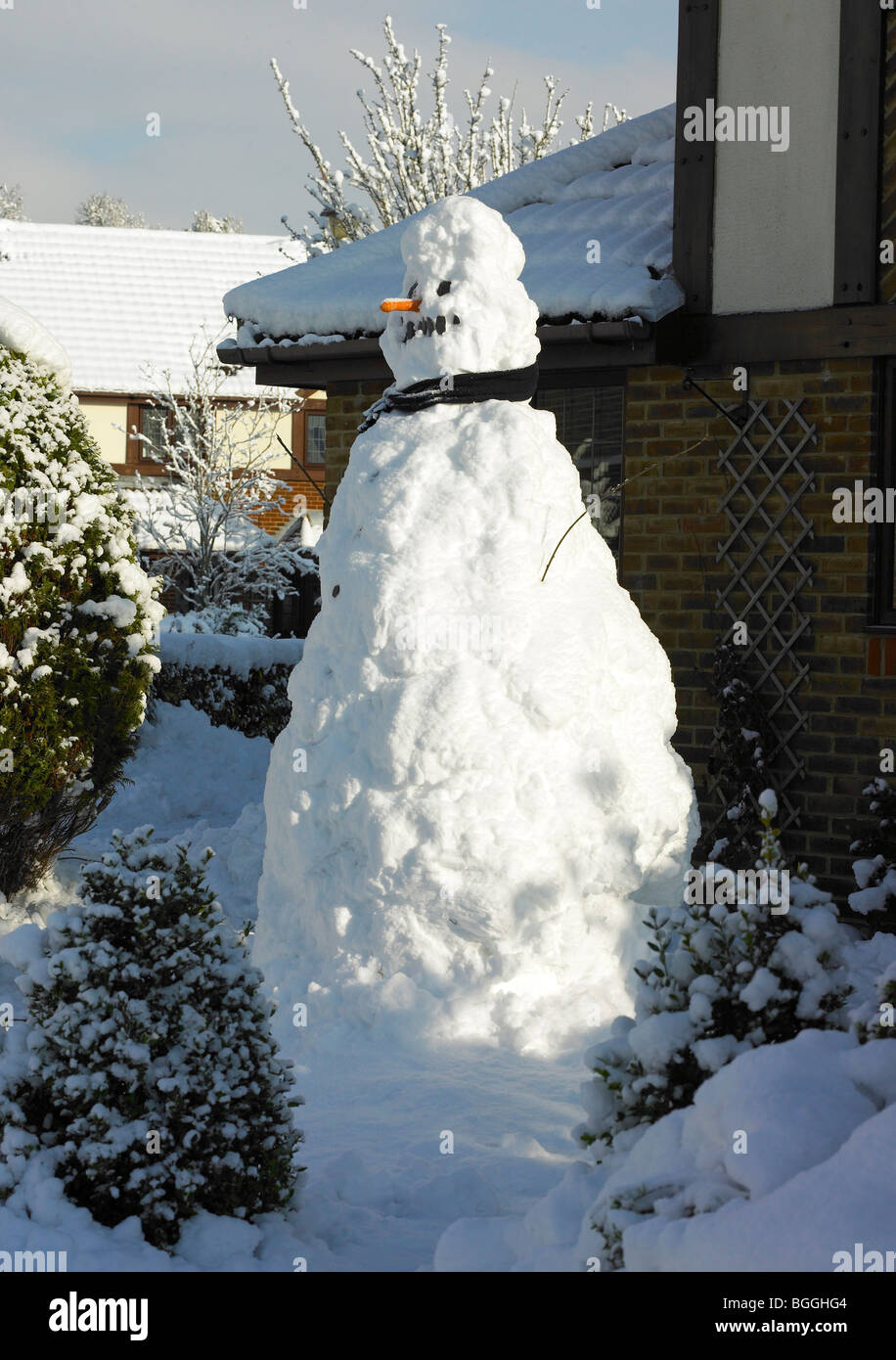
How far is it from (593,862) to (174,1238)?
2.32m

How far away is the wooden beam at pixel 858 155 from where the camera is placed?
24.1 ft

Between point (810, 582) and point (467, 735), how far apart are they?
316cm

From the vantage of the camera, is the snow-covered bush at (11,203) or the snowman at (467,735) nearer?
the snowman at (467,735)

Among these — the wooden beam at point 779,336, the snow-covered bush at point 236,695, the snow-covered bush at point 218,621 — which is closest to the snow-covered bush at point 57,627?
the wooden beam at point 779,336

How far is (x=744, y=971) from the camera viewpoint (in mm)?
3232

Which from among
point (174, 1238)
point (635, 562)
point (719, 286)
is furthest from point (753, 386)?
point (174, 1238)

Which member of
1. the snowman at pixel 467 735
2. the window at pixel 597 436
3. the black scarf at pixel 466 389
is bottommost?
Result: the snowman at pixel 467 735

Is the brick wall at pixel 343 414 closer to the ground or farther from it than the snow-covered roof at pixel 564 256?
closer to the ground

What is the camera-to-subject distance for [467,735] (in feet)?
17.0

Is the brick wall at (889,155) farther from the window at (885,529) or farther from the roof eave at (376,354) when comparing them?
the roof eave at (376,354)

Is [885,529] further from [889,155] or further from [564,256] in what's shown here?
[564,256]

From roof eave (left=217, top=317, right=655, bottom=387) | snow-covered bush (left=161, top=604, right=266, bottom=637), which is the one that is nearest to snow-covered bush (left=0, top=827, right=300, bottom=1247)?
roof eave (left=217, top=317, right=655, bottom=387)

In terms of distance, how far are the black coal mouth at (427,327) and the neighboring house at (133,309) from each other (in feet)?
61.2

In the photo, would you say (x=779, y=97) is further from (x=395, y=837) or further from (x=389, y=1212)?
(x=389, y=1212)
